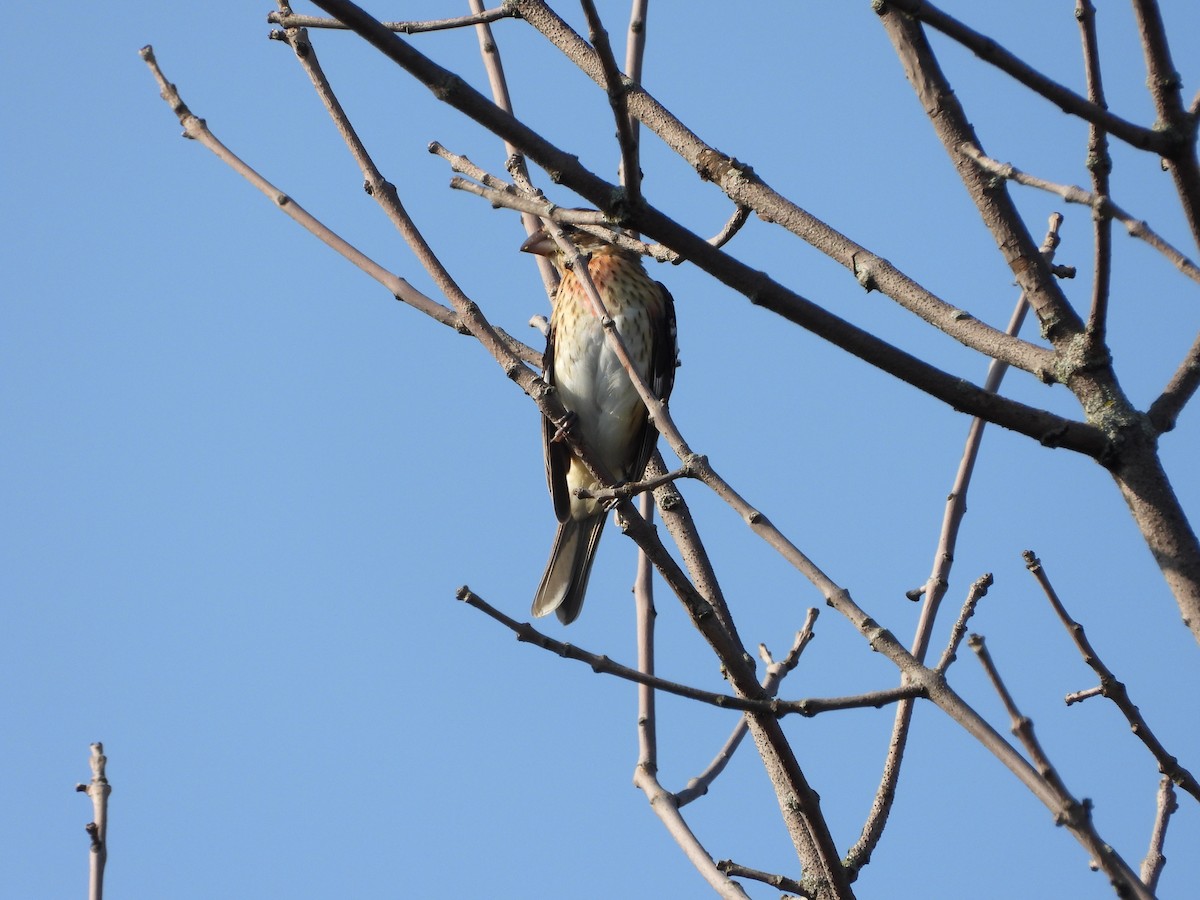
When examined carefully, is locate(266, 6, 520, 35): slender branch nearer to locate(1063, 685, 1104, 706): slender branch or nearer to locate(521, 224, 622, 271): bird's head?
locate(521, 224, 622, 271): bird's head

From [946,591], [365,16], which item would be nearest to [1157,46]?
[365,16]

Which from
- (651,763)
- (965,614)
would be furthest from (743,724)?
(965,614)

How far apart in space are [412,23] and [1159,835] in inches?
83.3

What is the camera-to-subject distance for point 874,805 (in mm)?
2812

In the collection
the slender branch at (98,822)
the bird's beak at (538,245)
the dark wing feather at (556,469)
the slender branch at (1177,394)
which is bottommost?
the slender branch at (98,822)

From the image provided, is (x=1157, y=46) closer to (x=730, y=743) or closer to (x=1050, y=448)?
(x=1050, y=448)

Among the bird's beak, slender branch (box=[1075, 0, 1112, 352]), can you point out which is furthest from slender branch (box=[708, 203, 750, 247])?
the bird's beak

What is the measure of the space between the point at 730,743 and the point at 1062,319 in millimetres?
1522

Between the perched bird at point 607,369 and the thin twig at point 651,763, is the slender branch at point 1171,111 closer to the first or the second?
the thin twig at point 651,763

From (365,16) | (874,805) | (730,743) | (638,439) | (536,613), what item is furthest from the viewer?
(638,439)

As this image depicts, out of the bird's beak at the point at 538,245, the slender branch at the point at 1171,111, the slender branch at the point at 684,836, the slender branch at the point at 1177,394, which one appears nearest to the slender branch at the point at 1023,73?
the slender branch at the point at 1171,111

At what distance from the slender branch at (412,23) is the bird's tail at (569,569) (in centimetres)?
201

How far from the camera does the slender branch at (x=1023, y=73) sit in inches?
60.7

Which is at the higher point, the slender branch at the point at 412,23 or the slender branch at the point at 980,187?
the slender branch at the point at 412,23
